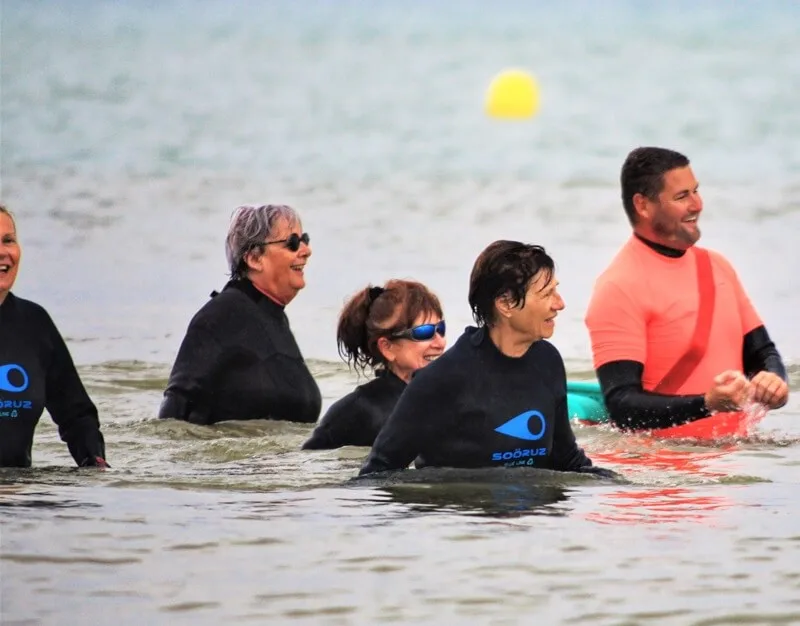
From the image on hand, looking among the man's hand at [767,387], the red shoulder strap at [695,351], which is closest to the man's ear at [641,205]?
the red shoulder strap at [695,351]

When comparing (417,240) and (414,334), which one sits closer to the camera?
(414,334)

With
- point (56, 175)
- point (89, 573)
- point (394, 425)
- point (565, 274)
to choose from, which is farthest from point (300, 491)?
point (56, 175)

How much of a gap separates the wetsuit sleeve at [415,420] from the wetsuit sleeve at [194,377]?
8.09 feet

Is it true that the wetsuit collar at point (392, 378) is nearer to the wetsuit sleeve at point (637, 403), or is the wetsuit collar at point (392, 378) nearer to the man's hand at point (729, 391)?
the wetsuit sleeve at point (637, 403)

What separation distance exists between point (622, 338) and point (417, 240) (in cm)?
1063

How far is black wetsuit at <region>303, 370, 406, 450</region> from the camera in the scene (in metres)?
8.72

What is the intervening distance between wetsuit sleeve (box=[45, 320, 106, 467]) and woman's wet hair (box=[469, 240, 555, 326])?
5.40 feet

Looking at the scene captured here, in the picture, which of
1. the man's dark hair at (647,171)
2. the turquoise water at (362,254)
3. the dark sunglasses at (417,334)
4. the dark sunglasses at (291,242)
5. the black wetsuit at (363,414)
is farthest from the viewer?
the dark sunglasses at (291,242)

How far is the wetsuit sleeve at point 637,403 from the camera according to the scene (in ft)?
29.7

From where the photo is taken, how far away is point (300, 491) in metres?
8.12

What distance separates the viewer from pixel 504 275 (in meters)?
7.49

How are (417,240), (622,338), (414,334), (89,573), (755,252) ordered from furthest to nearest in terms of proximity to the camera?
(417,240)
(755,252)
(622,338)
(414,334)
(89,573)

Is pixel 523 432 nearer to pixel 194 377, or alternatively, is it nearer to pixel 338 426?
pixel 338 426

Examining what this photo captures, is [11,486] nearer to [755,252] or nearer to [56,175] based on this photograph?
[755,252]
